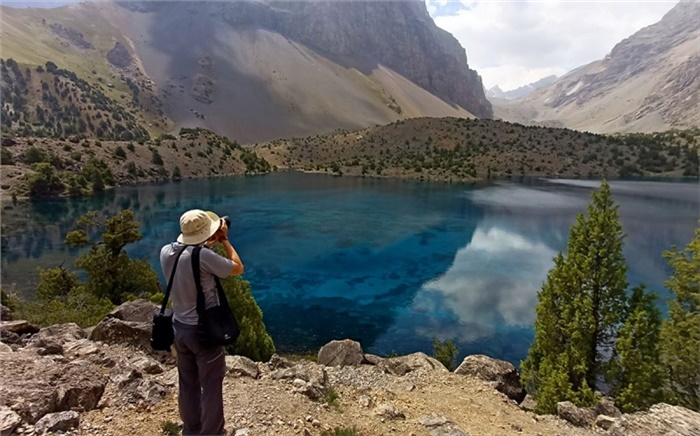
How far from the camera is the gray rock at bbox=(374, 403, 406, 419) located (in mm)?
7939

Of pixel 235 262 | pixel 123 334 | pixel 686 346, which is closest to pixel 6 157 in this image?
pixel 123 334

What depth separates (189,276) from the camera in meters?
4.93

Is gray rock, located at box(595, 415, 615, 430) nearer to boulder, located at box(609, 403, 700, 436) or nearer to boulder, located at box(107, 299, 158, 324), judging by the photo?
boulder, located at box(609, 403, 700, 436)

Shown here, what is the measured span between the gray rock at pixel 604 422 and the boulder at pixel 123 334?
11.0 metres

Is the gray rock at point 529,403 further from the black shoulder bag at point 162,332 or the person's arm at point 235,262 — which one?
the black shoulder bag at point 162,332

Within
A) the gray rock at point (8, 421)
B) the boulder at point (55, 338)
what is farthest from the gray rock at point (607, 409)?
the boulder at point (55, 338)

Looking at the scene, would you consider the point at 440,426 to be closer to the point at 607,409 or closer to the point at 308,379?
the point at 308,379

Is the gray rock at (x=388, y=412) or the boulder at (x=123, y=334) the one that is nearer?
the gray rock at (x=388, y=412)

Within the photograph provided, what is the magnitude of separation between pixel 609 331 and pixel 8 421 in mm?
14591

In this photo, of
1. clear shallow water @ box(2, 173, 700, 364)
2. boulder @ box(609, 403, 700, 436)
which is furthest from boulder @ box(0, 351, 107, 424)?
clear shallow water @ box(2, 173, 700, 364)

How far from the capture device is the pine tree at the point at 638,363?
11.0 meters

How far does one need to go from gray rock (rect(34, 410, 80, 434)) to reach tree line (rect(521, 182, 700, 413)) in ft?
34.7

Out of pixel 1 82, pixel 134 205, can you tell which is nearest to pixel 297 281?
pixel 134 205

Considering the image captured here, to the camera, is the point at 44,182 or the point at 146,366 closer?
the point at 146,366
